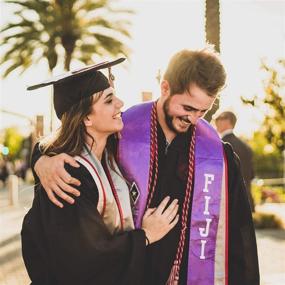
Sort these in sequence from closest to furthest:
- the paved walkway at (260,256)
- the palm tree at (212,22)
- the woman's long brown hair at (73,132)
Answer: the woman's long brown hair at (73,132) → the palm tree at (212,22) → the paved walkway at (260,256)

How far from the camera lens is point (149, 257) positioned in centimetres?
286

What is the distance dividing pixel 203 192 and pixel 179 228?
0.24 metres

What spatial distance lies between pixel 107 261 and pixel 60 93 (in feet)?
2.66

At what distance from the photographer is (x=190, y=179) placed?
3.03 meters

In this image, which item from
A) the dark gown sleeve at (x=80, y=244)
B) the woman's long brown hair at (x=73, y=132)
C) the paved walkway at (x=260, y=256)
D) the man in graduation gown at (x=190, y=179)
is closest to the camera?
the dark gown sleeve at (x=80, y=244)

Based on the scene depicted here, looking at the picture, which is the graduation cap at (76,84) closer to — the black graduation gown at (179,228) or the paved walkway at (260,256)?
the black graduation gown at (179,228)

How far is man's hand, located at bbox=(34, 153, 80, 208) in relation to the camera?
8.40ft

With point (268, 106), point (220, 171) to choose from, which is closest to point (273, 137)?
point (268, 106)

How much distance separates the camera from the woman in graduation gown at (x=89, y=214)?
256 centimetres

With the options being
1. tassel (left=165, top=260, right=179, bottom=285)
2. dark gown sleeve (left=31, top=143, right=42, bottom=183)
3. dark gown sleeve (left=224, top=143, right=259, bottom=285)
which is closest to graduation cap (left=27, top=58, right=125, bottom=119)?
dark gown sleeve (left=31, top=143, right=42, bottom=183)

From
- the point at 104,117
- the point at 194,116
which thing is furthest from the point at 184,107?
the point at 104,117

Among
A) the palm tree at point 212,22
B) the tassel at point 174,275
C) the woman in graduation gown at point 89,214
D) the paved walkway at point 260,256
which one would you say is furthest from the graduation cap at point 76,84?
the palm tree at point 212,22

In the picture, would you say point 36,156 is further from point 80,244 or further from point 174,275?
point 174,275

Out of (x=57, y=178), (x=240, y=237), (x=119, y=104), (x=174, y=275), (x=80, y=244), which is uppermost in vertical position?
(x=119, y=104)
